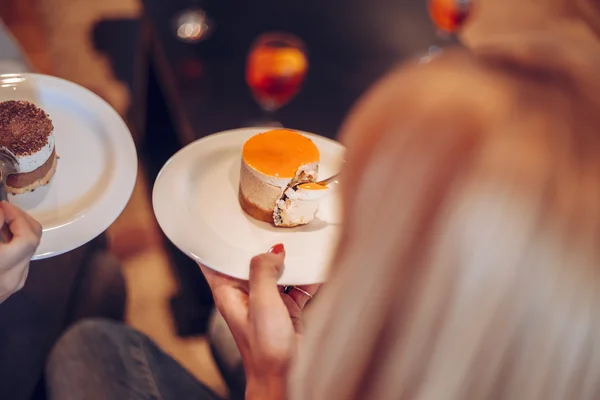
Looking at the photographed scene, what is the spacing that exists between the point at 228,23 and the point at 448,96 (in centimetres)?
112

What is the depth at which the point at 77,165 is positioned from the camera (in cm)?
93

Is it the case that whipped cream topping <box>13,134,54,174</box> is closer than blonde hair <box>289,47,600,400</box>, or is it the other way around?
blonde hair <box>289,47,600,400</box>

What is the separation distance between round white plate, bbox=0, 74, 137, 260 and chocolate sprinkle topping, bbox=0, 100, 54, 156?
39mm

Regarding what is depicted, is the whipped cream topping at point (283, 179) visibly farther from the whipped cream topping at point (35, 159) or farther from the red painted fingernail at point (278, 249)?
the whipped cream topping at point (35, 159)

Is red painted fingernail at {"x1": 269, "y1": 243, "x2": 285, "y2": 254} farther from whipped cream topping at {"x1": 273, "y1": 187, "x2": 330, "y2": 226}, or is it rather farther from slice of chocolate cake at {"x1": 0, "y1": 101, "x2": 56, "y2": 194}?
slice of chocolate cake at {"x1": 0, "y1": 101, "x2": 56, "y2": 194}

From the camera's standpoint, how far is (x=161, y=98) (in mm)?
1765

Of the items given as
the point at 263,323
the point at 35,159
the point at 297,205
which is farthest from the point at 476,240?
the point at 35,159

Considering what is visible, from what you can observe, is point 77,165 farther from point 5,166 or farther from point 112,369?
point 112,369

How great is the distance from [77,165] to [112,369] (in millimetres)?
349

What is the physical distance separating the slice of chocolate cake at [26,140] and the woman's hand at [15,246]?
0.50ft

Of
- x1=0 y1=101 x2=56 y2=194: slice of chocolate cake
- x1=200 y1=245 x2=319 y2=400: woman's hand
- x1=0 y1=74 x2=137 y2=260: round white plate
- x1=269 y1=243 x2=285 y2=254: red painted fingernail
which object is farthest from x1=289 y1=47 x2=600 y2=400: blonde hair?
x1=0 y1=101 x2=56 y2=194: slice of chocolate cake

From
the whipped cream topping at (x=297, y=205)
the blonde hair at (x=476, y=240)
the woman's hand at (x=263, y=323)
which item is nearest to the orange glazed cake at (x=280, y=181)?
the whipped cream topping at (x=297, y=205)

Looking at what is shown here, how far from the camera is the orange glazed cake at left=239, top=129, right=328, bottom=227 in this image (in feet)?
2.97

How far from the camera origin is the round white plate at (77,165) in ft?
2.76
